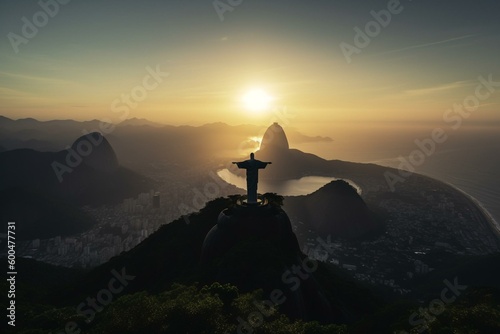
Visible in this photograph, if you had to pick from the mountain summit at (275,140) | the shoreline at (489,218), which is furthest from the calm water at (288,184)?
the shoreline at (489,218)

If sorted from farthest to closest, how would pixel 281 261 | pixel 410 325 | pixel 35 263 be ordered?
pixel 35 263 → pixel 281 261 → pixel 410 325

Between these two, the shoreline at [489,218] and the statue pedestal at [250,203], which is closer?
the statue pedestal at [250,203]

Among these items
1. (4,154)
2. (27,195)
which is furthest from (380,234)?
(4,154)

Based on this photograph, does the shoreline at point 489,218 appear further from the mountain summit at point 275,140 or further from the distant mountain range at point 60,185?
the distant mountain range at point 60,185

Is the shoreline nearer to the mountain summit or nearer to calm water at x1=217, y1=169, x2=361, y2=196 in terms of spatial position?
calm water at x1=217, y1=169, x2=361, y2=196

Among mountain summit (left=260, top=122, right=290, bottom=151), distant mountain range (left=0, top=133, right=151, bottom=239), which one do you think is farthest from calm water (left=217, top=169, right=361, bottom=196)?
distant mountain range (left=0, top=133, right=151, bottom=239)

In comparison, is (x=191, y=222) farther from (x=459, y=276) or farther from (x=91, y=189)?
(x=91, y=189)

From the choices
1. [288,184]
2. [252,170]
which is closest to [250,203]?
[252,170]

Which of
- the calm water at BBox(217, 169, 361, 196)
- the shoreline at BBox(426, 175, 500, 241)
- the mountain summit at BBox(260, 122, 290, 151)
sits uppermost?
the mountain summit at BBox(260, 122, 290, 151)

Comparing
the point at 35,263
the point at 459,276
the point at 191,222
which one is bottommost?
the point at 459,276
